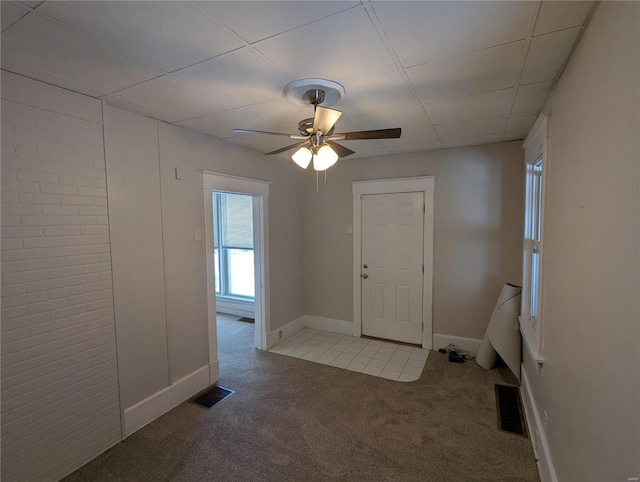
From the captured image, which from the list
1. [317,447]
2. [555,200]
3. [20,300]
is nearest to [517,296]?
[555,200]

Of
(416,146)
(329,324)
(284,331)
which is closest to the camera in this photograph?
(416,146)

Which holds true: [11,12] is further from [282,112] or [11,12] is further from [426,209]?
[426,209]

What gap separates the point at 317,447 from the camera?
7.22 feet

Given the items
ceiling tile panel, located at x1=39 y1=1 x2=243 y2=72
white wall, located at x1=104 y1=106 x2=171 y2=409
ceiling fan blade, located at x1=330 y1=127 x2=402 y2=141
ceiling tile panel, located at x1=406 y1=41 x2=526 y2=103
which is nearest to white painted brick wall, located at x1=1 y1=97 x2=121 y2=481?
white wall, located at x1=104 y1=106 x2=171 y2=409

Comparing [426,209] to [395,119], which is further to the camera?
[426,209]

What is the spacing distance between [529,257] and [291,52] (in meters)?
2.68

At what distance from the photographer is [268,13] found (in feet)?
4.03

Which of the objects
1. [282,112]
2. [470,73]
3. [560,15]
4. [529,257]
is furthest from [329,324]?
[560,15]

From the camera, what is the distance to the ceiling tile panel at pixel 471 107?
2102 mm

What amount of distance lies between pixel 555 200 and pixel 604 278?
2.92 ft

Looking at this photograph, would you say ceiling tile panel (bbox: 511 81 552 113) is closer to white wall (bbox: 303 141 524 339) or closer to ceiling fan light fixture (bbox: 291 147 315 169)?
white wall (bbox: 303 141 524 339)

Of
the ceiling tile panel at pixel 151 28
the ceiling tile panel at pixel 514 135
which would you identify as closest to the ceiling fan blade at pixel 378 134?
the ceiling tile panel at pixel 151 28

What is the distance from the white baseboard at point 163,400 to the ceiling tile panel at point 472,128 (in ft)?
A: 10.5

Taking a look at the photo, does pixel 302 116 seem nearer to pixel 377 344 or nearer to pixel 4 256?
pixel 4 256
